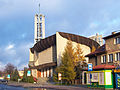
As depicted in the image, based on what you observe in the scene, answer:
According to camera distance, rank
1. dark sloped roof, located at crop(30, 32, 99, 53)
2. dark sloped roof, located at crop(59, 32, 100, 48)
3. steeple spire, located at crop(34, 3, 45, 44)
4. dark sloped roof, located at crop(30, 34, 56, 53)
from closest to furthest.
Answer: dark sloped roof, located at crop(59, 32, 100, 48) → dark sloped roof, located at crop(30, 32, 99, 53) → dark sloped roof, located at crop(30, 34, 56, 53) → steeple spire, located at crop(34, 3, 45, 44)

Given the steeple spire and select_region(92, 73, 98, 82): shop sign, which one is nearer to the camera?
select_region(92, 73, 98, 82): shop sign

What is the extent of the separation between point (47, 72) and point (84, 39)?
18.7 meters

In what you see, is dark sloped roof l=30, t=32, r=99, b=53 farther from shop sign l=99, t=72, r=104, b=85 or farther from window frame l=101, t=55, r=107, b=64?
shop sign l=99, t=72, r=104, b=85

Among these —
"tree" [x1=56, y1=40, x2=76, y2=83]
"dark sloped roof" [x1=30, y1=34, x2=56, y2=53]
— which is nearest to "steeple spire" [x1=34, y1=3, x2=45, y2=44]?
"dark sloped roof" [x1=30, y1=34, x2=56, y2=53]

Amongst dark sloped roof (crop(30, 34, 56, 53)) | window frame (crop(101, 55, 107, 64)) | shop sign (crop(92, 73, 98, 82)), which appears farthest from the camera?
dark sloped roof (crop(30, 34, 56, 53))

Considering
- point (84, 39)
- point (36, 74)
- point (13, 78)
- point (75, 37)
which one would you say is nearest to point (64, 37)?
point (75, 37)

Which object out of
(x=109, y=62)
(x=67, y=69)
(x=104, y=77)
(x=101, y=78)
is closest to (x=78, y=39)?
(x=67, y=69)

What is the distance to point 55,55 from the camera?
225 feet

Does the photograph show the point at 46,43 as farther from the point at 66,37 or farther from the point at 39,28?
the point at 39,28

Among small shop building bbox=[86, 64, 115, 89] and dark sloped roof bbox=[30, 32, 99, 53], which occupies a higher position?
dark sloped roof bbox=[30, 32, 99, 53]

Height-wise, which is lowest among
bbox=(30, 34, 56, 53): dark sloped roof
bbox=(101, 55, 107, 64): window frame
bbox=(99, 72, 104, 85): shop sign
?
bbox=(99, 72, 104, 85): shop sign

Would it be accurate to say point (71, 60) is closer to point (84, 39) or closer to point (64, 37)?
point (64, 37)

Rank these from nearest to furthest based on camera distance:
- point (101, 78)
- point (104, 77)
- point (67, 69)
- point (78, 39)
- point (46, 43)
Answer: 1. point (104, 77)
2. point (101, 78)
3. point (67, 69)
4. point (78, 39)
5. point (46, 43)

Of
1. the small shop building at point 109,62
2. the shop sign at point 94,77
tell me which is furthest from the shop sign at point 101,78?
the shop sign at point 94,77
